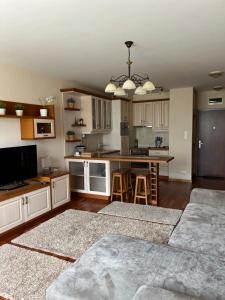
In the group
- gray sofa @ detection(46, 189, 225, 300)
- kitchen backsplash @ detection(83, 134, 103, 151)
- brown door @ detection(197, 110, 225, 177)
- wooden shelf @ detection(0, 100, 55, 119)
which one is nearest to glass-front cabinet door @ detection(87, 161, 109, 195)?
kitchen backsplash @ detection(83, 134, 103, 151)

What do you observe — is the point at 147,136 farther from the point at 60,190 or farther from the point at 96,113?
the point at 60,190

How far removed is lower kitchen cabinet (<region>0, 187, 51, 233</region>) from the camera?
3.24m

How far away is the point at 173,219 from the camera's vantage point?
361 centimetres

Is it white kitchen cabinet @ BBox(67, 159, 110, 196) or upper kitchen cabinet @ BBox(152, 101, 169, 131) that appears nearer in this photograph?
white kitchen cabinet @ BBox(67, 159, 110, 196)

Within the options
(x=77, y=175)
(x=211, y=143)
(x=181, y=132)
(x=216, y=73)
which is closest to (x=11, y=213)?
(x=77, y=175)

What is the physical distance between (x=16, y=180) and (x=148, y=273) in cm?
284

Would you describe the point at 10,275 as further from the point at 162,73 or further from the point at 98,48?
the point at 162,73

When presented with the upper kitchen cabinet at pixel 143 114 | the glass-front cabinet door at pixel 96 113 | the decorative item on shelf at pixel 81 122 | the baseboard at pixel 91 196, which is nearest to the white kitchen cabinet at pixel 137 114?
the upper kitchen cabinet at pixel 143 114

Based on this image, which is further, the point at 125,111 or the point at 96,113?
the point at 125,111

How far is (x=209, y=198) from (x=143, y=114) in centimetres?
435

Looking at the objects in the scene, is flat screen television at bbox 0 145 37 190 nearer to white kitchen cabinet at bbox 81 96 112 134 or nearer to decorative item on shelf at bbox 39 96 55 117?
decorative item on shelf at bbox 39 96 55 117

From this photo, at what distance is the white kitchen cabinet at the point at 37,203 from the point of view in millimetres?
3602

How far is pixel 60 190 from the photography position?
4.36 m

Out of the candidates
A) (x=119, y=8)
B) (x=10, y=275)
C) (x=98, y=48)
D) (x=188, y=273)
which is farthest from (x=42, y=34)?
(x=188, y=273)
